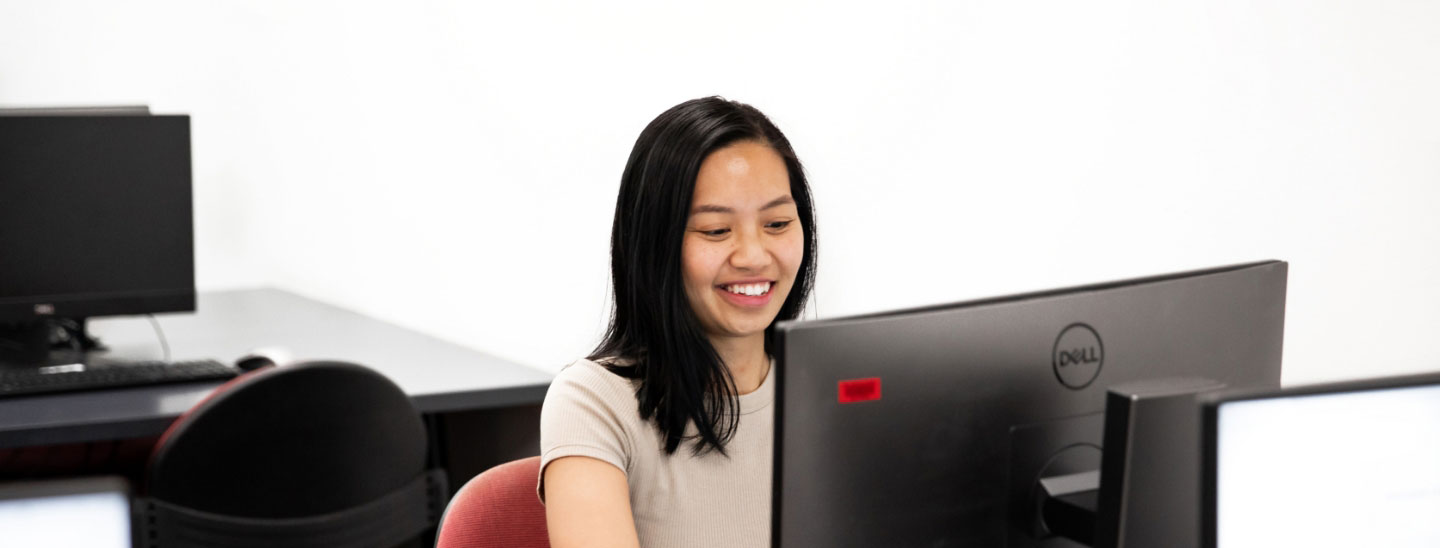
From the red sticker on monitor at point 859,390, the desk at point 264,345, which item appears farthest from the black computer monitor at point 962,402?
the desk at point 264,345

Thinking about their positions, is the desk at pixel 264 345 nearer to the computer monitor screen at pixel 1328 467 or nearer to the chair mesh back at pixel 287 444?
the chair mesh back at pixel 287 444

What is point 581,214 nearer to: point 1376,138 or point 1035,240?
point 1035,240

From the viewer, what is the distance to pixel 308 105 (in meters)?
3.71

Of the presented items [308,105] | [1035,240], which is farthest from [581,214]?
[308,105]

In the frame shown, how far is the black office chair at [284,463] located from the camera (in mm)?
1656

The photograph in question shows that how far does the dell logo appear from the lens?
792 mm

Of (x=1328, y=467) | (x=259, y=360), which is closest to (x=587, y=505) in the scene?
(x=1328, y=467)

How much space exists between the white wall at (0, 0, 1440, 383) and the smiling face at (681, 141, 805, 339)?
1.99 ft

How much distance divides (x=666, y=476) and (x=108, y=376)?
4.45ft

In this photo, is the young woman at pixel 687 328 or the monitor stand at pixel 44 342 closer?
the young woman at pixel 687 328

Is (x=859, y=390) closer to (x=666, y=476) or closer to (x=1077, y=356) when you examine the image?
(x=1077, y=356)

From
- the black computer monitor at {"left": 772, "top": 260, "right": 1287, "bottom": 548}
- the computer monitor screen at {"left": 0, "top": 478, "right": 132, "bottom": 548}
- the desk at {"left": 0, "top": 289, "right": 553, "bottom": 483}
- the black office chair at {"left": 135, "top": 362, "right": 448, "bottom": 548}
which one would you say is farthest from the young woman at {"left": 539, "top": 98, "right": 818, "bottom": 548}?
the desk at {"left": 0, "top": 289, "right": 553, "bottom": 483}

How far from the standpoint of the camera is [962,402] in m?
0.77

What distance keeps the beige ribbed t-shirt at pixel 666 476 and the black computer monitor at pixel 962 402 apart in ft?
1.05
